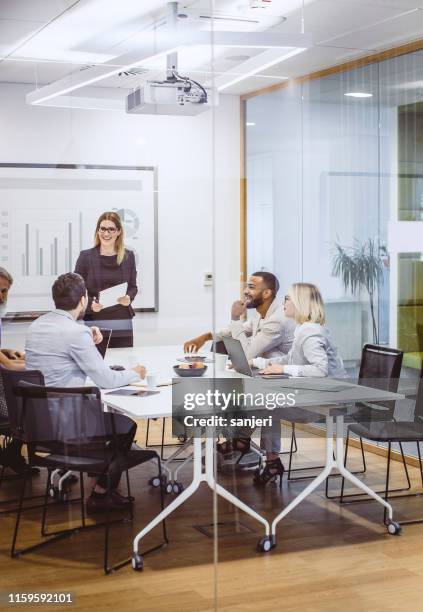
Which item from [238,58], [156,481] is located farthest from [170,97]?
[156,481]

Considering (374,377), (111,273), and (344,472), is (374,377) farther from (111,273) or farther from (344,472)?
(111,273)

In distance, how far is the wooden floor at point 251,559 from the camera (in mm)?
2297

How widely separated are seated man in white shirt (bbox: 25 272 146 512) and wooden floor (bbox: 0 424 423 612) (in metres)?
0.11

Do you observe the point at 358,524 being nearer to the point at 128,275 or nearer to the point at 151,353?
the point at 151,353

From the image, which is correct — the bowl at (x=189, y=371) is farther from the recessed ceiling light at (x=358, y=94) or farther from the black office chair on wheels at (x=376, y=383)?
the recessed ceiling light at (x=358, y=94)

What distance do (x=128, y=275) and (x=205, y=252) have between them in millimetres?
243

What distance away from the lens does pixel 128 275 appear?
2322mm

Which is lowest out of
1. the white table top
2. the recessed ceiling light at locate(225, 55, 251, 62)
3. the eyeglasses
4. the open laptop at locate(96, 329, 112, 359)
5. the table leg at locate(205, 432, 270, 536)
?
the table leg at locate(205, 432, 270, 536)

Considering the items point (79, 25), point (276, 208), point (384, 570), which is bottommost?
point (384, 570)

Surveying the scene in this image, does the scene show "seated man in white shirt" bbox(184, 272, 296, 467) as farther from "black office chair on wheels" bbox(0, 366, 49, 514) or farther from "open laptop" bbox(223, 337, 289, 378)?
"black office chair on wheels" bbox(0, 366, 49, 514)

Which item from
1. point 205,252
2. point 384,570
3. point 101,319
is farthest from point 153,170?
point 384,570

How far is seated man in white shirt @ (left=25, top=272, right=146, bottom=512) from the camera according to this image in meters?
2.32

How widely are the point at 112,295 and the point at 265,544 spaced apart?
0.88 meters

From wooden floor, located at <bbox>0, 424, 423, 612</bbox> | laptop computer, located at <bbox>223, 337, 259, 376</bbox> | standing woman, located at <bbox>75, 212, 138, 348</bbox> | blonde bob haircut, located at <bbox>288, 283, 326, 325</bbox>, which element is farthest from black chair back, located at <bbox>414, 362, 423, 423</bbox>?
standing woman, located at <bbox>75, 212, 138, 348</bbox>
